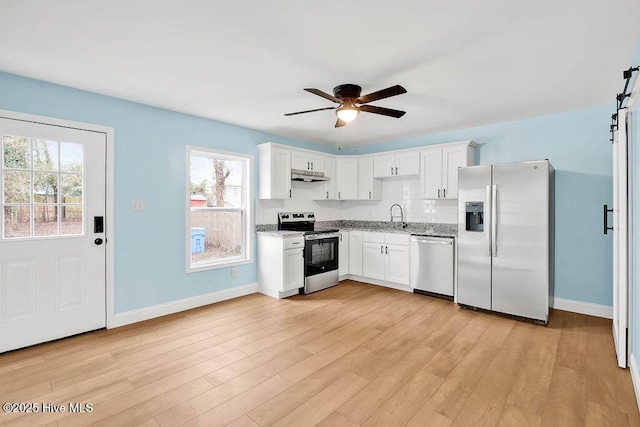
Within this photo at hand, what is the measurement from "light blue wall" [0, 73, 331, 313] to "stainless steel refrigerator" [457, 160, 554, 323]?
3.41 m

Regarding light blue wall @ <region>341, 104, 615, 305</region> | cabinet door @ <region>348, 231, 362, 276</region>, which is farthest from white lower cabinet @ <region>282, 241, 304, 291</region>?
light blue wall @ <region>341, 104, 615, 305</region>

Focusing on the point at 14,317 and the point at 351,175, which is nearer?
the point at 14,317

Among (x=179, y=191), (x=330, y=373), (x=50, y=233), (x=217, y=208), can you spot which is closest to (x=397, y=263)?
(x=330, y=373)

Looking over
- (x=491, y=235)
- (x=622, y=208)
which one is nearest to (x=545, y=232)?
(x=491, y=235)

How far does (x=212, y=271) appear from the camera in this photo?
432 cm

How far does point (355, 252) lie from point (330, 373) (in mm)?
3062

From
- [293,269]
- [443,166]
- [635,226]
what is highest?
[443,166]

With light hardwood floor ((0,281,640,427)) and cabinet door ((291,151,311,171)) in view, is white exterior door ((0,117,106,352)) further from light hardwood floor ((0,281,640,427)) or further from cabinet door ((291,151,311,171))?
cabinet door ((291,151,311,171))

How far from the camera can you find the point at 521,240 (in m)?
3.64

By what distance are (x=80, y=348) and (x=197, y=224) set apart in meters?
1.83

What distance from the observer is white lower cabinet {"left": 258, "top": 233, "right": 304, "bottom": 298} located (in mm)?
4465

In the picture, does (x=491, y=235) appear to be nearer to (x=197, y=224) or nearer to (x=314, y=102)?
(x=314, y=102)

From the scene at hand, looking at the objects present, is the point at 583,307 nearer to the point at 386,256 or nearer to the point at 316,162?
the point at 386,256

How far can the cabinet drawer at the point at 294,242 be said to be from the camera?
4.49 meters
